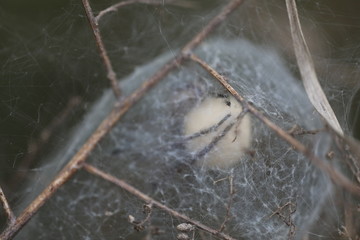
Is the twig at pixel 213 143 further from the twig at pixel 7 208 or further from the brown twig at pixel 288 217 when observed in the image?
the twig at pixel 7 208

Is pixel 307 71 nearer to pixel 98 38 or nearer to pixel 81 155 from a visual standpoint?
pixel 98 38

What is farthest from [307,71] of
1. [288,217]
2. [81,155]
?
[81,155]

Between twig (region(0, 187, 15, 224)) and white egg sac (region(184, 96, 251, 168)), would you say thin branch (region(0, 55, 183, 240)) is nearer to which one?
twig (region(0, 187, 15, 224))

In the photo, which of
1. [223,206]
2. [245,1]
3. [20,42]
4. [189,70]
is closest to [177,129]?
[189,70]

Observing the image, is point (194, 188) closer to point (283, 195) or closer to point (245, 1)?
point (283, 195)

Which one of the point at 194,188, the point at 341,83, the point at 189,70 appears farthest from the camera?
the point at 189,70

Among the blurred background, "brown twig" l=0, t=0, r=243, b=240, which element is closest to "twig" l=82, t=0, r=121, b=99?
"brown twig" l=0, t=0, r=243, b=240

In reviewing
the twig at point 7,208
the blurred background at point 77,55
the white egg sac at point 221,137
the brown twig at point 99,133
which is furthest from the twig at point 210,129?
the twig at point 7,208
